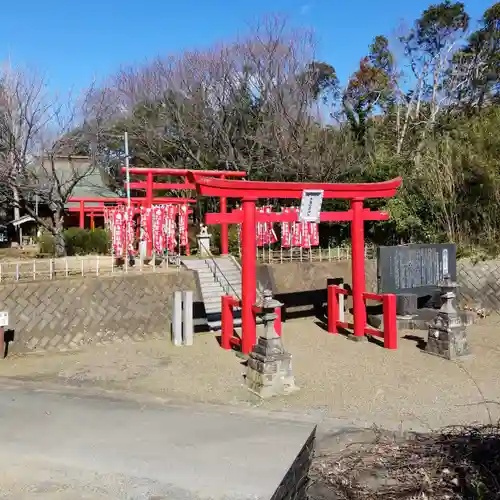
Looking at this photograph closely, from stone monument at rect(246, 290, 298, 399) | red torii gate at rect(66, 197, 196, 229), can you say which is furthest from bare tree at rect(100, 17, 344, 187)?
stone monument at rect(246, 290, 298, 399)

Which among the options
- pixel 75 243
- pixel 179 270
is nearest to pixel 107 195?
pixel 75 243

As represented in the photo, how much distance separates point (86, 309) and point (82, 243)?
41.4ft

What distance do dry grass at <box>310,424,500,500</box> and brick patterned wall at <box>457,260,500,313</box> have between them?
37.4 feet

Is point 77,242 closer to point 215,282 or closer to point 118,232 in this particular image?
point 118,232

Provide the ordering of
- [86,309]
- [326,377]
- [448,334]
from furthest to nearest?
[86,309] < [448,334] < [326,377]

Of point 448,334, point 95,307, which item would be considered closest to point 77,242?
point 95,307

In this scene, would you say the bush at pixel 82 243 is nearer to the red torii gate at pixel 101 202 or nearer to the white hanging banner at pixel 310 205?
the red torii gate at pixel 101 202

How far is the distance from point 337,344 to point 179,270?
16.3ft

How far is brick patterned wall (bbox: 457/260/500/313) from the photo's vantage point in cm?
1518

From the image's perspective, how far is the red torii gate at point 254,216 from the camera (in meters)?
9.96

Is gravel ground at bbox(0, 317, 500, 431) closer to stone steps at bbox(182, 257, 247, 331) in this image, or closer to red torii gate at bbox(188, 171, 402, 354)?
red torii gate at bbox(188, 171, 402, 354)

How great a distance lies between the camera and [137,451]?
16.3 feet

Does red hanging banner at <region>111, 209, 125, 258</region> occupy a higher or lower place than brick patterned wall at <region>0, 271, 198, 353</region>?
higher

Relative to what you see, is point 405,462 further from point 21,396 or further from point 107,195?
point 107,195
